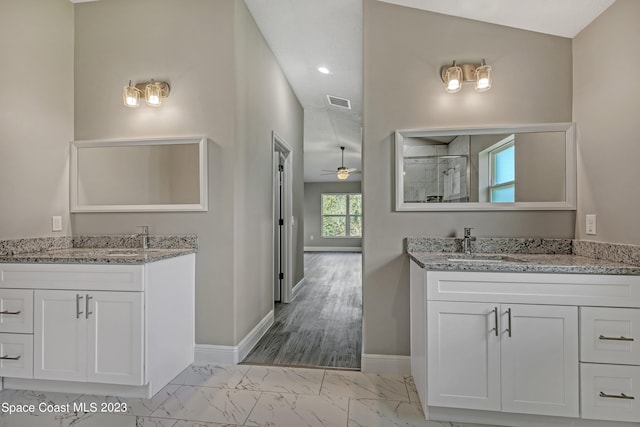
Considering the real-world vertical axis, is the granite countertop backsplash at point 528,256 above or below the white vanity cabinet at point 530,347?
above

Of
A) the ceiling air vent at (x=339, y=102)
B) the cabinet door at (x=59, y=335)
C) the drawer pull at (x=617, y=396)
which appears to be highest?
the ceiling air vent at (x=339, y=102)

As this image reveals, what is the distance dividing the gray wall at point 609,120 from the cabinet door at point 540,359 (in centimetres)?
63

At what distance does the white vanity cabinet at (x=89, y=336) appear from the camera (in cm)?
194

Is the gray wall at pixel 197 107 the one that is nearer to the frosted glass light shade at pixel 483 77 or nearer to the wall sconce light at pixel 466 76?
the wall sconce light at pixel 466 76

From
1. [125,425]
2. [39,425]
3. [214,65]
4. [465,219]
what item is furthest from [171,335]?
[465,219]

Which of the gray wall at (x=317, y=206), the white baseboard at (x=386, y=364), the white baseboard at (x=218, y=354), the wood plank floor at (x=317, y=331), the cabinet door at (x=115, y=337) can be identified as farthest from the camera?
the gray wall at (x=317, y=206)

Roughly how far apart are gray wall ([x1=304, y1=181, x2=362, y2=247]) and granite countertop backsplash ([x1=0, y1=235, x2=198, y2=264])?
8.40m

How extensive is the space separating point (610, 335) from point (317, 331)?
87.4 inches

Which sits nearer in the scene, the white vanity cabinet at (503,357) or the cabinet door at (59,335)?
the white vanity cabinet at (503,357)

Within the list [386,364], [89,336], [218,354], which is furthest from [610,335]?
[89,336]

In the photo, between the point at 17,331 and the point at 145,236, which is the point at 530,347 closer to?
the point at 145,236

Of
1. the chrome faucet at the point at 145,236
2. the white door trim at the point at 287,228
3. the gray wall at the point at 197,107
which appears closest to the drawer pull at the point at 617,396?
the gray wall at the point at 197,107

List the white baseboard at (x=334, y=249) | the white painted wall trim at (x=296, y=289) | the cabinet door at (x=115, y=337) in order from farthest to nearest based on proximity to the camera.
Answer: the white baseboard at (x=334, y=249) → the white painted wall trim at (x=296, y=289) → the cabinet door at (x=115, y=337)

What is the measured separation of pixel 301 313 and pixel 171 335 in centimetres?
180
